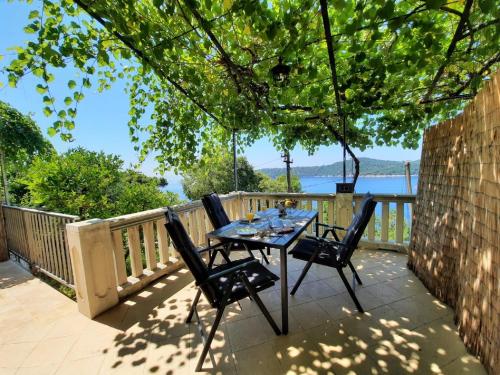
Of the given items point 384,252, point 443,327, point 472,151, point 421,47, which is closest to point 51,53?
point 421,47

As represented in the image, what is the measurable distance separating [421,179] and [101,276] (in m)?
3.90

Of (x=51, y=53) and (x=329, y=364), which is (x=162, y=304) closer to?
(x=329, y=364)

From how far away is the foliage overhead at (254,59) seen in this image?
1796 millimetres

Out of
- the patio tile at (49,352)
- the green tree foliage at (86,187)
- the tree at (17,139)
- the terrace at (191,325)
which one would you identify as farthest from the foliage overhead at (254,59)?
the tree at (17,139)

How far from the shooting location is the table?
2.05 m

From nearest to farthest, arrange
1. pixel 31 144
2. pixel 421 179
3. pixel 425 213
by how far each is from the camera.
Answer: pixel 425 213
pixel 421 179
pixel 31 144

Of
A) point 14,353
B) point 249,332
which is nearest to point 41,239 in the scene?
point 14,353

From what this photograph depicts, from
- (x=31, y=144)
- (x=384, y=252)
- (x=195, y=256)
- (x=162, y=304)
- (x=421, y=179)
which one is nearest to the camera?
(x=195, y=256)

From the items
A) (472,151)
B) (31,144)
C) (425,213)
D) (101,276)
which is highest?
(31,144)

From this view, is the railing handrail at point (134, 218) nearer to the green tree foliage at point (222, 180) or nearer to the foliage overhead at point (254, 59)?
the foliage overhead at point (254, 59)

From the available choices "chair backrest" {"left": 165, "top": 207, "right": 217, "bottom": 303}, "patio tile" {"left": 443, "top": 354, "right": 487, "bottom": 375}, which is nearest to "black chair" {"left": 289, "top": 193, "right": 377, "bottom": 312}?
"patio tile" {"left": 443, "top": 354, "right": 487, "bottom": 375}

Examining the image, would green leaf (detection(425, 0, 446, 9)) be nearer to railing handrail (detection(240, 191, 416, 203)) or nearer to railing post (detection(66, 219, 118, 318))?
railing handrail (detection(240, 191, 416, 203))

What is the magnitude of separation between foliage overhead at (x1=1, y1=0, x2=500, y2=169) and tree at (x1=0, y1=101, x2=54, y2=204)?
3.53 m

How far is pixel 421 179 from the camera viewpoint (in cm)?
307
